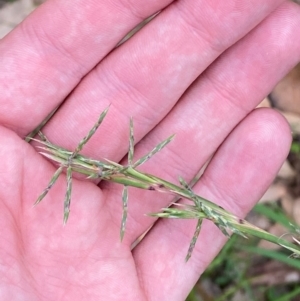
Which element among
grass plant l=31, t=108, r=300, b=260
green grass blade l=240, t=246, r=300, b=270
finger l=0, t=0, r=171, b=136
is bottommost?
green grass blade l=240, t=246, r=300, b=270

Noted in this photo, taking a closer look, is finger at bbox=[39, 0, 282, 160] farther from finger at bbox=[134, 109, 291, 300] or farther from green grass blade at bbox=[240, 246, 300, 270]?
green grass blade at bbox=[240, 246, 300, 270]

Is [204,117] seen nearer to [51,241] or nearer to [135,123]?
[135,123]

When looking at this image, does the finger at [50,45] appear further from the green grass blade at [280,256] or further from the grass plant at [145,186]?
the green grass blade at [280,256]

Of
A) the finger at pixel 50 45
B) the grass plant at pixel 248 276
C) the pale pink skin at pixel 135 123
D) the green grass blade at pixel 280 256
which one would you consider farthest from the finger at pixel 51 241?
the grass plant at pixel 248 276

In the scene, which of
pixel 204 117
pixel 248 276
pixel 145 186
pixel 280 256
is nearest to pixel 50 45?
pixel 204 117

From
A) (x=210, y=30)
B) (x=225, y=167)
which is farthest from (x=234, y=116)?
(x=210, y=30)

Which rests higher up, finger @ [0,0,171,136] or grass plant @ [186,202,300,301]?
finger @ [0,0,171,136]

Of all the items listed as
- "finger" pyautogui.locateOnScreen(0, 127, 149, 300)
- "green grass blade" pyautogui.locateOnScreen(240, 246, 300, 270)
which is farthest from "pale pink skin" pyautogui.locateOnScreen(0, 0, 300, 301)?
"green grass blade" pyautogui.locateOnScreen(240, 246, 300, 270)
